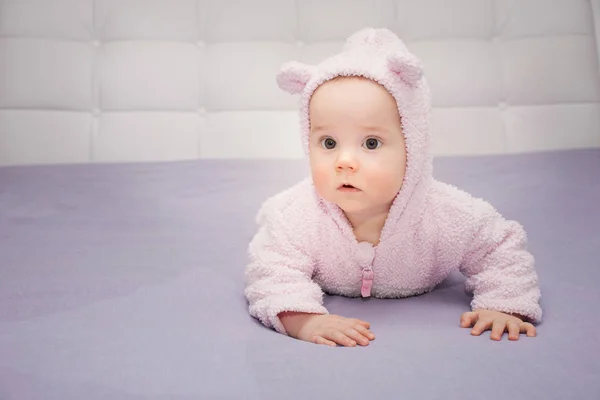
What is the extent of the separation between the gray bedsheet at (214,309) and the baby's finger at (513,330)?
0.05 feet

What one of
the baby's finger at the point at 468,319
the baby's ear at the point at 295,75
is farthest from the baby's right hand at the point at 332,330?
the baby's ear at the point at 295,75

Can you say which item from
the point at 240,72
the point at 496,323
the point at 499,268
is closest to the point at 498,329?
the point at 496,323

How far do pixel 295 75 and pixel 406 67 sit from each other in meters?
0.17

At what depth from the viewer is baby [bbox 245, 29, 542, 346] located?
0.93 metres

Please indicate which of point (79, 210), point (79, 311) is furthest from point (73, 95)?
point (79, 311)

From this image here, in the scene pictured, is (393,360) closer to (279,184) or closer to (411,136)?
(411,136)

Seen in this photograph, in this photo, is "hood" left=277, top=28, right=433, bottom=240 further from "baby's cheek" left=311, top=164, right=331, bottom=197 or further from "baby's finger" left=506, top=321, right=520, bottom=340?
"baby's finger" left=506, top=321, right=520, bottom=340

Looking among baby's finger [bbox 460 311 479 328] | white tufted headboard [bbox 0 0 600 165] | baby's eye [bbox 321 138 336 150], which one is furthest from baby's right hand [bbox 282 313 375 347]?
white tufted headboard [bbox 0 0 600 165]

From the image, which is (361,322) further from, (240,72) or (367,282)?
(240,72)

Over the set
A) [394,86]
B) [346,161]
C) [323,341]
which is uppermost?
[394,86]

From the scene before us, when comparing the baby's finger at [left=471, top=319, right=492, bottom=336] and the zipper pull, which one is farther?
the zipper pull

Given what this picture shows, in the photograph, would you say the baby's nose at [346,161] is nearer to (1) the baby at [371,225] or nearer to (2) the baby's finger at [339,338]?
(1) the baby at [371,225]

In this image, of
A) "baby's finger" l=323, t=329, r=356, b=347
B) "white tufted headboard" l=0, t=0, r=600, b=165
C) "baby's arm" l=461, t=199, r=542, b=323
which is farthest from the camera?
"white tufted headboard" l=0, t=0, r=600, b=165

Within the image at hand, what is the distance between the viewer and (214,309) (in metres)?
0.99
